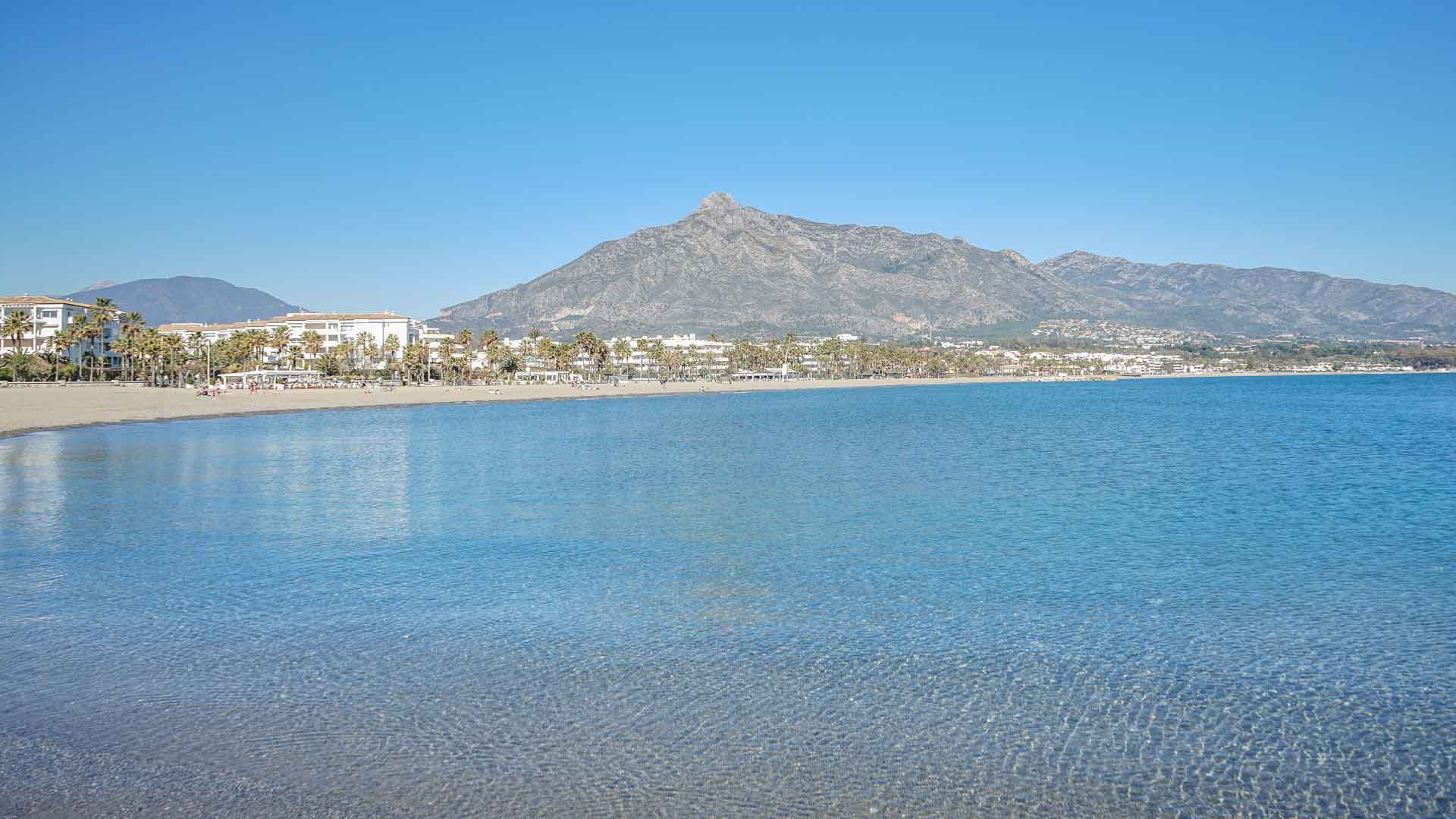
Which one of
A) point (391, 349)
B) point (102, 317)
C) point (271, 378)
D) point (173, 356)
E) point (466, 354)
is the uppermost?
point (102, 317)

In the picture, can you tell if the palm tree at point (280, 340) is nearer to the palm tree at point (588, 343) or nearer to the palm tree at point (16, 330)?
the palm tree at point (16, 330)

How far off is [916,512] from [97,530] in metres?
16.2

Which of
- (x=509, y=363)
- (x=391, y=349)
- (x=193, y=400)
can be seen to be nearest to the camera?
(x=193, y=400)

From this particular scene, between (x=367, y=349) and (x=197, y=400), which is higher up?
(x=367, y=349)

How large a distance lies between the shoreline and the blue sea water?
96.3 feet

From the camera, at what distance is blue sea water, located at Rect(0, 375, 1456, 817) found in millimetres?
7488

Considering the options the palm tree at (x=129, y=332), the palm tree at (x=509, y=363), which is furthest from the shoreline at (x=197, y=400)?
the palm tree at (x=129, y=332)

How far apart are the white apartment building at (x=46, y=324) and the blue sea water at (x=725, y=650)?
101 m

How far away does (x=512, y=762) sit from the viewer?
7.81m

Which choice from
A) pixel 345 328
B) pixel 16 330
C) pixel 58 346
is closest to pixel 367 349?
pixel 345 328

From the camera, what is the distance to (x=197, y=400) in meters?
72.1

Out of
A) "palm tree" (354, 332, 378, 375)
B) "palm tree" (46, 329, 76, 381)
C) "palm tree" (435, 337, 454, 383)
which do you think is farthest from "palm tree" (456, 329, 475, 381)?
"palm tree" (46, 329, 76, 381)

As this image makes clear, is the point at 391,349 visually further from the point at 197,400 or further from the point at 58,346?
the point at 197,400

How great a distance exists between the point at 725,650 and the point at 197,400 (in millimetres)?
71814
